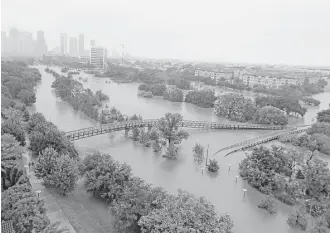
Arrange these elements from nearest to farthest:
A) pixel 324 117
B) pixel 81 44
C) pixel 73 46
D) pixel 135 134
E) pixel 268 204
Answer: pixel 268 204 < pixel 135 134 < pixel 324 117 < pixel 73 46 < pixel 81 44

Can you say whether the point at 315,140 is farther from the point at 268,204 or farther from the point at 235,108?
the point at 268,204

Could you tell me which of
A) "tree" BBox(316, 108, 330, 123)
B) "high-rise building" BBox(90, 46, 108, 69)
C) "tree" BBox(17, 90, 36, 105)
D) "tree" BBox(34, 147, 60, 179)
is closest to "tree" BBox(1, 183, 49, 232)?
"tree" BBox(34, 147, 60, 179)

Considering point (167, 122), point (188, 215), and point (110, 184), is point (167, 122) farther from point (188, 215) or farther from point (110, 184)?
point (188, 215)

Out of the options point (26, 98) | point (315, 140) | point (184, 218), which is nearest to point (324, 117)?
point (315, 140)

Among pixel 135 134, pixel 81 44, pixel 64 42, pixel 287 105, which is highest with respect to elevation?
pixel 64 42

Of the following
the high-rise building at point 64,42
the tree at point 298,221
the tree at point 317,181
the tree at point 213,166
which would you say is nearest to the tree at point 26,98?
the tree at point 213,166

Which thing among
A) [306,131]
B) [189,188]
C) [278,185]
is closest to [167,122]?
[189,188]

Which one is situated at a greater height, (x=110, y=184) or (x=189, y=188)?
(x=110, y=184)
